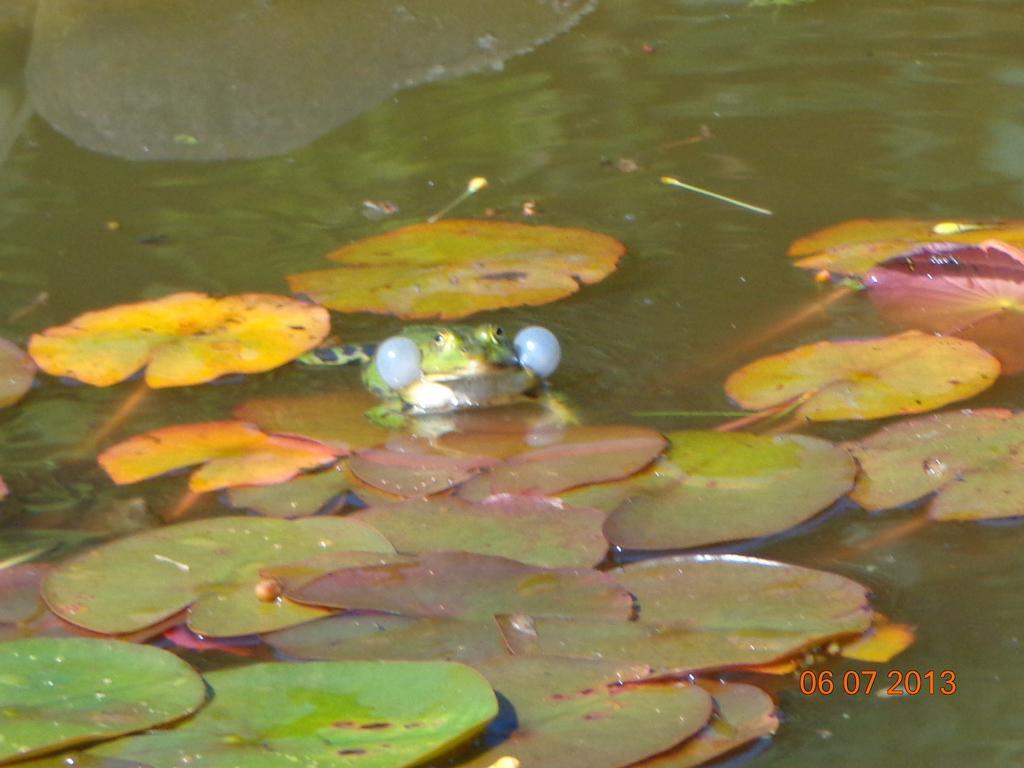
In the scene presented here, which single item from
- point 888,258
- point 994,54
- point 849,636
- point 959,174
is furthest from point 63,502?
point 994,54

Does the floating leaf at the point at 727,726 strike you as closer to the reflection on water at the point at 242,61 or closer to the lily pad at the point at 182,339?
the lily pad at the point at 182,339

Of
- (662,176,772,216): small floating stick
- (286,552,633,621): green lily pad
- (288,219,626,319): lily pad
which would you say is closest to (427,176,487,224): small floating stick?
(288,219,626,319): lily pad

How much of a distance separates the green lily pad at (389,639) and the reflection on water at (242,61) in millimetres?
2636

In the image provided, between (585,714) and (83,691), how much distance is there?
0.66m

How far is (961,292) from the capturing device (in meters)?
3.15

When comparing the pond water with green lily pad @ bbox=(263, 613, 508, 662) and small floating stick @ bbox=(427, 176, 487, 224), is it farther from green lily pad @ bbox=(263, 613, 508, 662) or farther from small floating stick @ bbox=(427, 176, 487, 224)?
green lily pad @ bbox=(263, 613, 508, 662)

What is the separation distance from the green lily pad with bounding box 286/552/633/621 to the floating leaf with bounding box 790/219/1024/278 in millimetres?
1549

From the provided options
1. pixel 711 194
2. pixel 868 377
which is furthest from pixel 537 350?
pixel 711 194

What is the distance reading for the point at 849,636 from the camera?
1938mm

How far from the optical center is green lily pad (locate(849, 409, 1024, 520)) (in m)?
2.27

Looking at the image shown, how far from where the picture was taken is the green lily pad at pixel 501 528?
216cm

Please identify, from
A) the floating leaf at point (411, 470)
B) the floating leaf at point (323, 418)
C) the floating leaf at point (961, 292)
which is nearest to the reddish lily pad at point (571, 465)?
the floating leaf at point (411, 470)

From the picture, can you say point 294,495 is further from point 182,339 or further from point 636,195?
point 636,195

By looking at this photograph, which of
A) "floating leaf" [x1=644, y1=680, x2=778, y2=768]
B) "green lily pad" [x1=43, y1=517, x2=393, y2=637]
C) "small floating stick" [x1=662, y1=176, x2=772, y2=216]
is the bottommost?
"green lily pad" [x1=43, y1=517, x2=393, y2=637]
